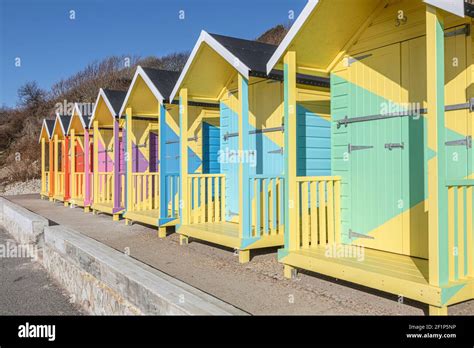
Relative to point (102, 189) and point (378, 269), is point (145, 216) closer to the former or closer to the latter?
point (102, 189)

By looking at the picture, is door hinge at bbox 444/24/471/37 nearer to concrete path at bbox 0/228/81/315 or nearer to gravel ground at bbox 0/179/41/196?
concrete path at bbox 0/228/81/315

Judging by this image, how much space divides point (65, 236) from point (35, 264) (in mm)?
2254

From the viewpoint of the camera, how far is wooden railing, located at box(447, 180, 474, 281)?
364cm

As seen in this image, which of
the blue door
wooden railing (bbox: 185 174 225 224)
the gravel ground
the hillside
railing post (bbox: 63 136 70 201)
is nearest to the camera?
wooden railing (bbox: 185 174 225 224)

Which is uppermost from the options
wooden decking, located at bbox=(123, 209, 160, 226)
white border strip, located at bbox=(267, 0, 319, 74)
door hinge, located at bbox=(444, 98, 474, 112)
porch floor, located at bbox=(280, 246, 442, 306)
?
white border strip, located at bbox=(267, 0, 319, 74)

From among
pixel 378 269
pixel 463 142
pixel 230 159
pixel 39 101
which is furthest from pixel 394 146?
pixel 39 101

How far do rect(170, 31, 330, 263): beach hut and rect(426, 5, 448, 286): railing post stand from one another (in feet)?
8.09

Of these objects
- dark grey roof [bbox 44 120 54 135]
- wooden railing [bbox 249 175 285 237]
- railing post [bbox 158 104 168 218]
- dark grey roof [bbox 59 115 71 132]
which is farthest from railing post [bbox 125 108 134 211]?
dark grey roof [bbox 44 120 54 135]

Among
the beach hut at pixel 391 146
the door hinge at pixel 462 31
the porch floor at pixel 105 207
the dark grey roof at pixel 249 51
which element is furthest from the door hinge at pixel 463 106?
the porch floor at pixel 105 207

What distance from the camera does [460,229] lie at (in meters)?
3.77
